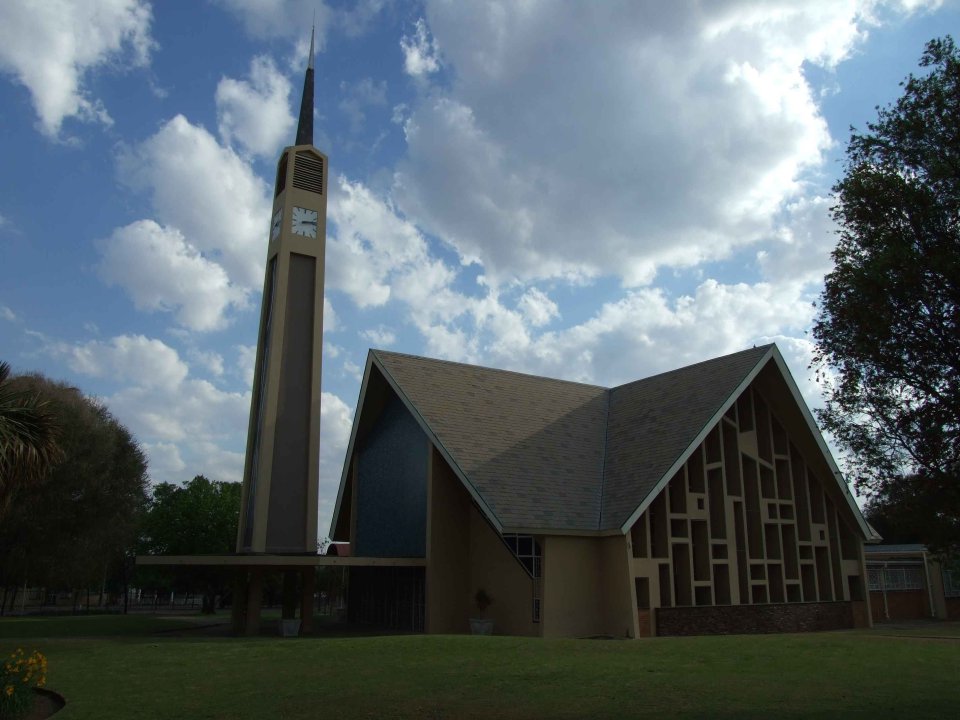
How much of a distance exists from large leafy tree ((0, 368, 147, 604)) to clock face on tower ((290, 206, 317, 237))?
468 inches

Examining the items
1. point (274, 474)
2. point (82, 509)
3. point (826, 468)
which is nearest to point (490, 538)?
point (274, 474)

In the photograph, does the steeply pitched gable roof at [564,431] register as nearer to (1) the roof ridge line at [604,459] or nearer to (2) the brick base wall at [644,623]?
(1) the roof ridge line at [604,459]

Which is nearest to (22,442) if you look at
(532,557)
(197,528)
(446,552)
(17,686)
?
Answer: (17,686)

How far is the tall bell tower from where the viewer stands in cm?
2439

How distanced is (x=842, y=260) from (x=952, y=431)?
9.47 feet

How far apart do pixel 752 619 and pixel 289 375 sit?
15616 millimetres

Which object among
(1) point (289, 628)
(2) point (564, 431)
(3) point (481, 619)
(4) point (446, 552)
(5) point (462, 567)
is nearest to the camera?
(3) point (481, 619)

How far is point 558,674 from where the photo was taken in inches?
518

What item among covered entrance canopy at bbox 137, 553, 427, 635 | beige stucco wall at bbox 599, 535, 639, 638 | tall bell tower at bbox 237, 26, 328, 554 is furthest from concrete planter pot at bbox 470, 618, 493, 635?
tall bell tower at bbox 237, 26, 328, 554

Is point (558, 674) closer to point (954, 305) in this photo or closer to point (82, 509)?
point (954, 305)

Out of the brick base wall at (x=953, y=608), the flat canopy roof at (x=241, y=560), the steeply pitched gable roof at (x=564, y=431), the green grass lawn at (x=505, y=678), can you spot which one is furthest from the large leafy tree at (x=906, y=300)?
the brick base wall at (x=953, y=608)

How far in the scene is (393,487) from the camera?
2752 cm

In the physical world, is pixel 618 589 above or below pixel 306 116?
below

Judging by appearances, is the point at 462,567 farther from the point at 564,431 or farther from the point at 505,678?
the point at 505,678
